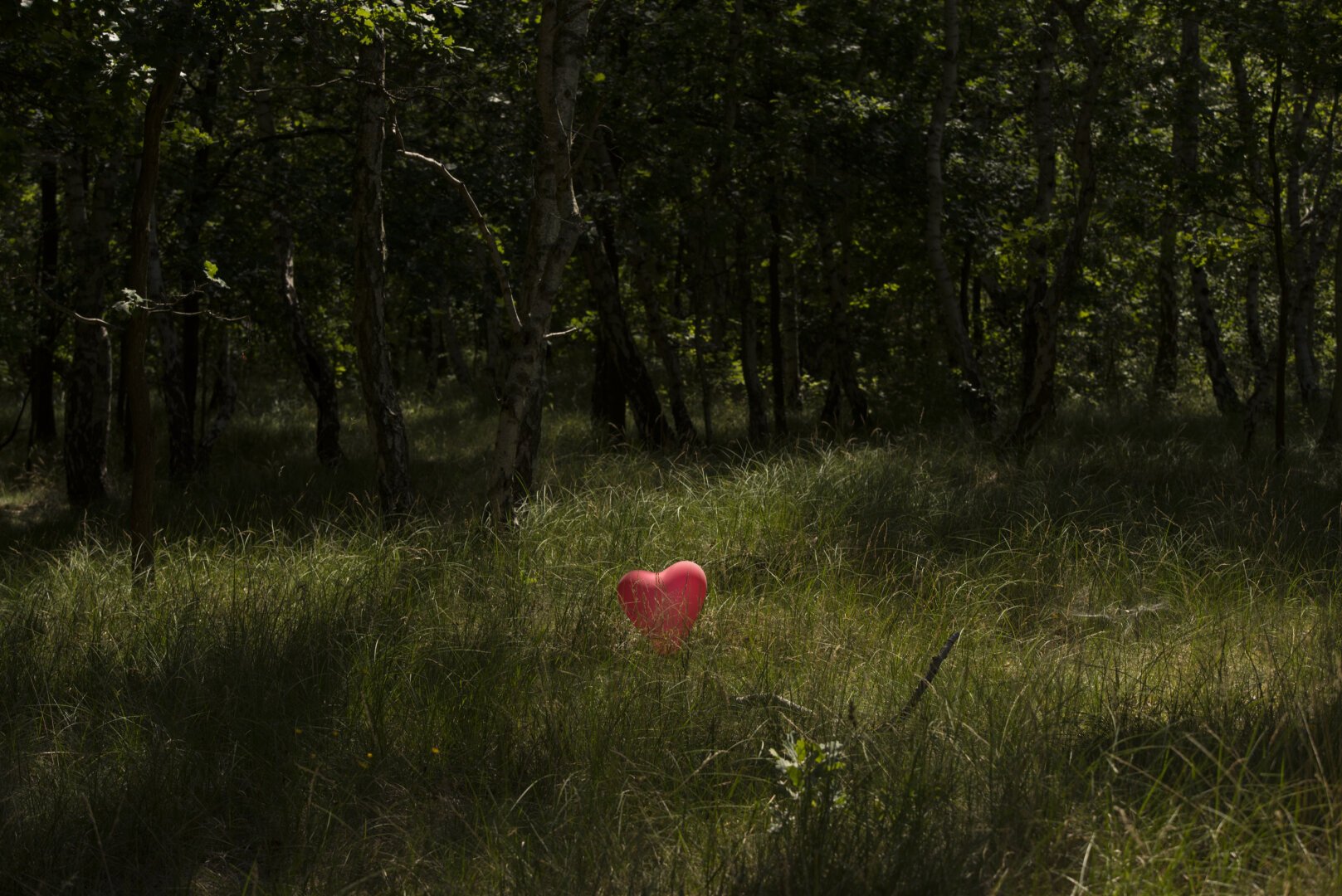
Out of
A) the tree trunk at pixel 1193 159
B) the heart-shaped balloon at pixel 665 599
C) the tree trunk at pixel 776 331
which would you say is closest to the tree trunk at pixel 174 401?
the tree trunk at pixel 776 331

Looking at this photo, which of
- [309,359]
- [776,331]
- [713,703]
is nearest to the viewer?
[713,703]

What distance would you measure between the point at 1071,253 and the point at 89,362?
30.8 ft

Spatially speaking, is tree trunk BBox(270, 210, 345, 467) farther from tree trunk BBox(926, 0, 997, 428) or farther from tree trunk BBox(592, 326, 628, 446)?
tree trunk BBox(926, 0, 997, 428)

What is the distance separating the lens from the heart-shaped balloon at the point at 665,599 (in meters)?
5.29

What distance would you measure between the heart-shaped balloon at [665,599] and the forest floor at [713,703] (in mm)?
117

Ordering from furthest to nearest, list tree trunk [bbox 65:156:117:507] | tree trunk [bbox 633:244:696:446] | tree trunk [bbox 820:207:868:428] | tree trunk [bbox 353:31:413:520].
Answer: tree trunk [bbox 820:207:868:428] → tree trunk [bbox 633:244:696:446] → tree trunk [bbox 65:156:117:507] → tree trunk [bbox 353:31:413:520]

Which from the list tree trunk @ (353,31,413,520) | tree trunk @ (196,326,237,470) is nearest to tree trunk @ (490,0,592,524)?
tree trunk @ (353,31,413,520)

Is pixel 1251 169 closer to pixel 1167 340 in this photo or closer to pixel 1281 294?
pixel 1281 294

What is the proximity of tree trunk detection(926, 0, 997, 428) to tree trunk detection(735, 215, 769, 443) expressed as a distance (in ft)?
6.77

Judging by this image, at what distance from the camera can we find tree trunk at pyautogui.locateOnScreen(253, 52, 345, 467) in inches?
483

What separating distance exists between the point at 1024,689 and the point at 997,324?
1778 centimetres

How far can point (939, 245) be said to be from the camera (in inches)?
477

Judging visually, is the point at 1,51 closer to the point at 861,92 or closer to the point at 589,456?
the point at 589,456

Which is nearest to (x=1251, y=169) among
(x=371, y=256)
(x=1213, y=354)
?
(x=1213, y=354)
